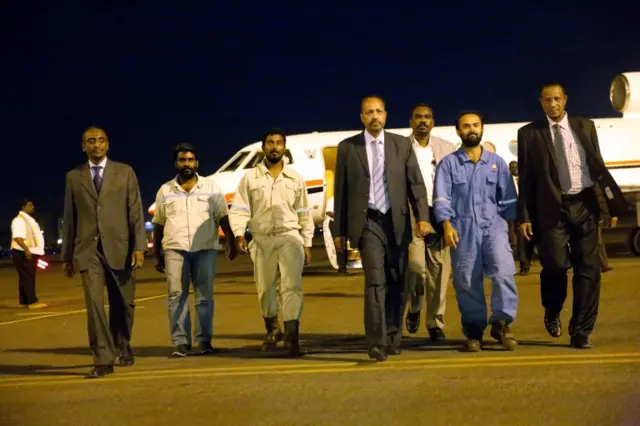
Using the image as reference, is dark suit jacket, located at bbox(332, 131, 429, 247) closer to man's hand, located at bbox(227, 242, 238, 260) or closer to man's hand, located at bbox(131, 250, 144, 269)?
man's hand, located at bbox(227, 242, 238, 260)

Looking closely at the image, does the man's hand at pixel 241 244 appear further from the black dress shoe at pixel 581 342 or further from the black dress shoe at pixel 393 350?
the black dress shoe at pixel 581 342

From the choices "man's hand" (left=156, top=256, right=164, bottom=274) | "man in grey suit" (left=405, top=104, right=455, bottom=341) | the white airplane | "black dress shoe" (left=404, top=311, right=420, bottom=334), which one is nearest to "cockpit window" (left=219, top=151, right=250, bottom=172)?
the white airplane

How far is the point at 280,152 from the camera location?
33.9 feet

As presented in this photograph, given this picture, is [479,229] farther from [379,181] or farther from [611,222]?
[611,222]

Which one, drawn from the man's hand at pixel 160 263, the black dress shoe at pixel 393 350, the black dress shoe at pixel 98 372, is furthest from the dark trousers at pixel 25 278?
the black dress shoe at pixel 393 350

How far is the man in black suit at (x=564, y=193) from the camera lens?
30.5 ft

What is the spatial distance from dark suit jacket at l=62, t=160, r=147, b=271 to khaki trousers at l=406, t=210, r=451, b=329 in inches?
97.6

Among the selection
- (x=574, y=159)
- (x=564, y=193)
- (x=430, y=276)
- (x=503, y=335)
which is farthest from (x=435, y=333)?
(x=574, y=159)

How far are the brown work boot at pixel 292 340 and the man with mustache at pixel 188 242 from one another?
2.97 ft

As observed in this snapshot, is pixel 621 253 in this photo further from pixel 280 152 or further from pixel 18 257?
pixel 280 152

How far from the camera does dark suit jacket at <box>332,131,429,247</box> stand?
30.6 feet

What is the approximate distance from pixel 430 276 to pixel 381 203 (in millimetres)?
1552

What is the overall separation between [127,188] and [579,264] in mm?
3864

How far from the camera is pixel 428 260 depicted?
34.8ft
